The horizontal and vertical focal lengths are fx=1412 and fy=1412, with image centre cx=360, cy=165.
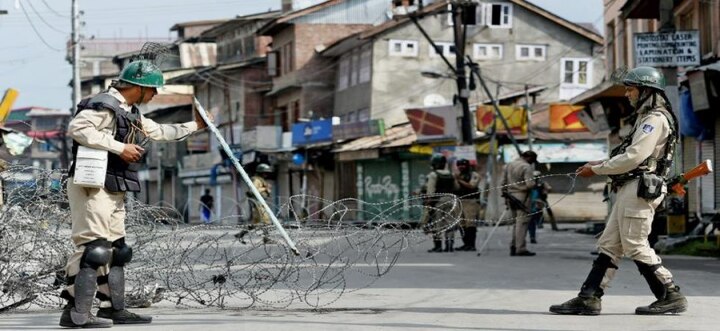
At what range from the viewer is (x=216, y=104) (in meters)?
76.1

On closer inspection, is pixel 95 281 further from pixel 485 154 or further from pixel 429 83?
pixel 429 83

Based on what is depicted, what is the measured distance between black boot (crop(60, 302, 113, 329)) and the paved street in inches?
5.2

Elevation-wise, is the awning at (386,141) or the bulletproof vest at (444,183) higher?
the awning at (386,141)

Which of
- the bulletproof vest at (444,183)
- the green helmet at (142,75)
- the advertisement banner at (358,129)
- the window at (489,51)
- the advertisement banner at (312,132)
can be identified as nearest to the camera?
the green helmet at (142,75)

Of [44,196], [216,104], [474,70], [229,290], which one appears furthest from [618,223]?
[216,104]

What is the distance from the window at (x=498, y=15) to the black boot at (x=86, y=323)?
47.5 meters

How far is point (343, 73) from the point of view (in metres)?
60.7

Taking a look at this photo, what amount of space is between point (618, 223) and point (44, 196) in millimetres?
4565

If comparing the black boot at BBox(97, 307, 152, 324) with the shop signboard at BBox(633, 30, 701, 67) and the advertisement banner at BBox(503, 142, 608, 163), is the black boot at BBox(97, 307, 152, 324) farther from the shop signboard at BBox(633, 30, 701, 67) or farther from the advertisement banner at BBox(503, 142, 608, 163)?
the advertisement banner at BBox(503, 142, 608, 163)

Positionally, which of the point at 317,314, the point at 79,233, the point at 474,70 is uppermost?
the point at 474,70

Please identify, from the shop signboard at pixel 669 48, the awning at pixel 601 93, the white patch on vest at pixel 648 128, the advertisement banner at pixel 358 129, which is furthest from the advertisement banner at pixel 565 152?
the white patch on vest at pixel 648 128

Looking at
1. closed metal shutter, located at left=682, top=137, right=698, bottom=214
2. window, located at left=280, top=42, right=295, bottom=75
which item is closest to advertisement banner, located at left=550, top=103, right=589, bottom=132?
closed metal shutter, located at left=682, top=137, right=698, bottom=214

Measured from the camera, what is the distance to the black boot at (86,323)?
9.24 m

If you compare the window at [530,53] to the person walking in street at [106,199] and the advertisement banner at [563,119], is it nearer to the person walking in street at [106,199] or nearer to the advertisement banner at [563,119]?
the advertisement banner at [563,119]
